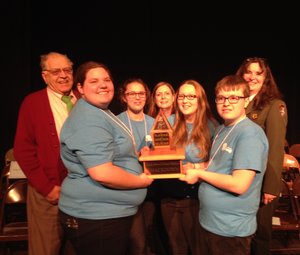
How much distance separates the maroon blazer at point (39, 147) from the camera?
207 centimetres

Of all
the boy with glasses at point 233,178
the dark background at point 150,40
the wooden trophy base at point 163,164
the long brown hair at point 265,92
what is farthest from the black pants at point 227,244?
the dark background at point 150,40

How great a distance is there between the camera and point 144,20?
165 inches

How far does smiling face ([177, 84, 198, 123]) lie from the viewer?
2.28 metres

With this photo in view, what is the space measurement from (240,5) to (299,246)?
3.11 meters

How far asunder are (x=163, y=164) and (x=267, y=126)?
2.65 feet

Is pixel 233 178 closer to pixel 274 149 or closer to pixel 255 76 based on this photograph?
pixel 274 149

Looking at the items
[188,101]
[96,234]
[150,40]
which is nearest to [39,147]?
[96,234]

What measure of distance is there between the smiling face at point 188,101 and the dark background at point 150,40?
2.06 m

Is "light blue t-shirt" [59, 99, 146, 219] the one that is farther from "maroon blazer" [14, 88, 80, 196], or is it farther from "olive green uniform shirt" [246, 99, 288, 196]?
"olive green uniform shirt" [246, 99, 288, 196]

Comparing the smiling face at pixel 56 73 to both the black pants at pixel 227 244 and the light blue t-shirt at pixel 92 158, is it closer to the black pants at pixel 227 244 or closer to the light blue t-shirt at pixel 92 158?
the light blue t-shirt at pixel 92 158

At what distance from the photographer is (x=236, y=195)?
1.61 metres

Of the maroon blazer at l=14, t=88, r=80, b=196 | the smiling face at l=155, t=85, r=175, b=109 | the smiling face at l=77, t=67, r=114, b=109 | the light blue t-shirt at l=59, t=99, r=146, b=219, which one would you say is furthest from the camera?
the smiling face at l=155, t=85, r=175, b=109

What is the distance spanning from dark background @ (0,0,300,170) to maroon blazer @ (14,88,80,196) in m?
2.00

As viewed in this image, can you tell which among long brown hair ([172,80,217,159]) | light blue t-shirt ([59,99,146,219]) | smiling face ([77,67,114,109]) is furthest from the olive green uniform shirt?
smiling face ([77,67,114,109])
